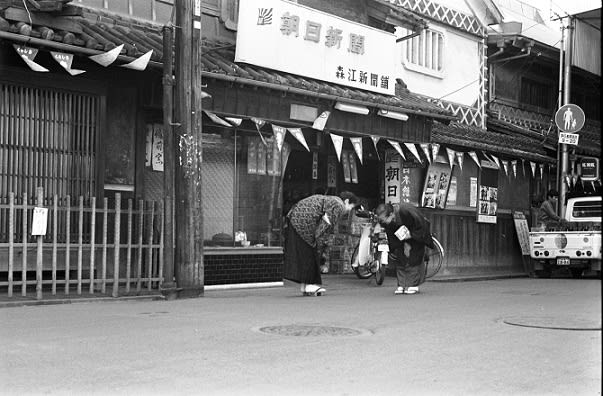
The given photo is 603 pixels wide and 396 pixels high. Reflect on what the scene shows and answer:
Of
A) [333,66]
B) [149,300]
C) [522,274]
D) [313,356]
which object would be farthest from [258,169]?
[522,274]

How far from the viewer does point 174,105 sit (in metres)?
11.3

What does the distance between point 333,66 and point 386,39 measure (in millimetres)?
1832

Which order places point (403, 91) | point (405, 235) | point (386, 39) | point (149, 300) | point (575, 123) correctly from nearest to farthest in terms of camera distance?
point (149, 300)
point (405, 235)
point (386, 39)
point (403, 91)
point (575, 123)

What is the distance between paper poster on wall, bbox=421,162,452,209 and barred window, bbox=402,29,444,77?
279cm

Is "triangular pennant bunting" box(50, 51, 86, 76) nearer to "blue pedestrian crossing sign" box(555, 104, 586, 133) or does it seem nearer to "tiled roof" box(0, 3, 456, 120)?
"tiled roof" box(0, 3, 456, 120)

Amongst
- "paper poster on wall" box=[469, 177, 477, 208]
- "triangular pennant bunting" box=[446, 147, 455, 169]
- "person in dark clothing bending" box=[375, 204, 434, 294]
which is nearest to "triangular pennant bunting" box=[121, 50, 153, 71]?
"person in dark clothing bending" box=[375, 204, 434, 294]

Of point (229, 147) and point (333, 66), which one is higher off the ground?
point (333, 66)

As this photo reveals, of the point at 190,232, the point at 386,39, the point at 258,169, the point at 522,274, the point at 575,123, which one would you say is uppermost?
the point at 386,39

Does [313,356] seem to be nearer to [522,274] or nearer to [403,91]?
[403,91]

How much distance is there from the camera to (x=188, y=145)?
11.2 m

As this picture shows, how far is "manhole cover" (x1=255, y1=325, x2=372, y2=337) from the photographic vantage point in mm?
7961

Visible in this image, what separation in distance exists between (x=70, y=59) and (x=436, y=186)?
32.4ft

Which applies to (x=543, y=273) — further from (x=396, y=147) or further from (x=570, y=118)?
(x=396, y=147)

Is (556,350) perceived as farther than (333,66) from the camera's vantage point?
No
